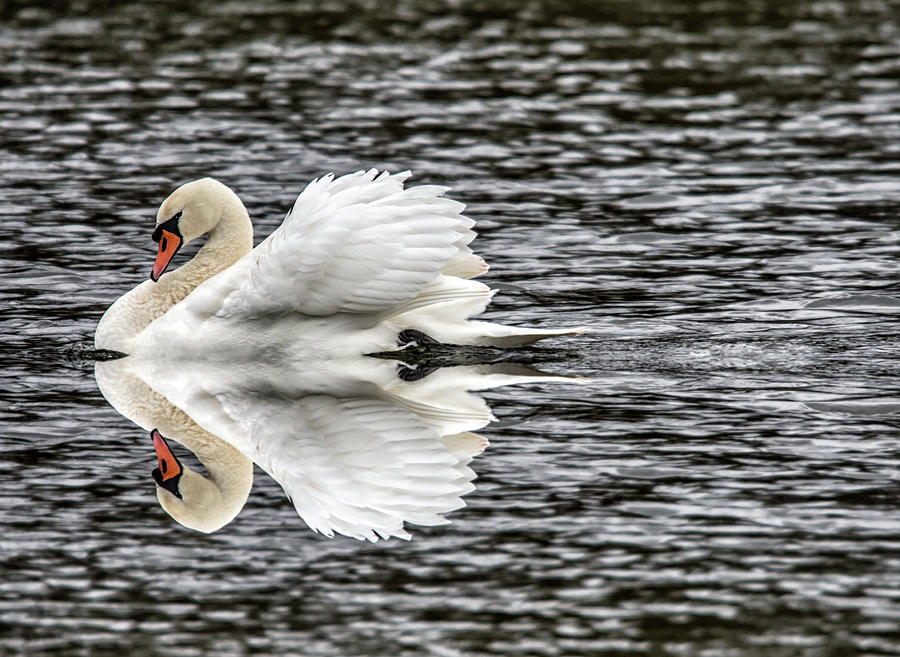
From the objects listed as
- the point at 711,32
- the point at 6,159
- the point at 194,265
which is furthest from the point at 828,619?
the point at 711,32

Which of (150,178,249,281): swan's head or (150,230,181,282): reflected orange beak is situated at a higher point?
(150,178,249,281): swan's head

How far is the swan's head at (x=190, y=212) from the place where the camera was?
13648 mm

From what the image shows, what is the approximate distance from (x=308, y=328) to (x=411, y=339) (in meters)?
0.75


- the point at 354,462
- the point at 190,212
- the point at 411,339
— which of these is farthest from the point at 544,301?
the point at 354,462

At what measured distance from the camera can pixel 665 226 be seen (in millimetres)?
16781

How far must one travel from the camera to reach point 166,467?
1054 centimetres

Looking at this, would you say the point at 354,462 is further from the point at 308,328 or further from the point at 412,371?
the point at 308,328

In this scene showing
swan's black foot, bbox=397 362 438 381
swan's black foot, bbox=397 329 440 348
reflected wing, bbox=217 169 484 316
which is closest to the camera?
reflected wing, bbox=217 169 484 316

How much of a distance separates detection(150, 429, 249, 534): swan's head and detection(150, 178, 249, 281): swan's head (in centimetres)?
362

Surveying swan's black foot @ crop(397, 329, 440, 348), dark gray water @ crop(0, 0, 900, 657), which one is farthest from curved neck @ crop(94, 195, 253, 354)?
swan's black foot @ crop(397, 329, 440, 348)

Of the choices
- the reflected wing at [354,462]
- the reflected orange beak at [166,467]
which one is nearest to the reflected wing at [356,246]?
the reflected wing at [354,462]

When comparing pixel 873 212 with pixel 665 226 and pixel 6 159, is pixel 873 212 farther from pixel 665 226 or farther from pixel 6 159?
pixel 6 159

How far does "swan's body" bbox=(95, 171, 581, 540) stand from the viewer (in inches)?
442

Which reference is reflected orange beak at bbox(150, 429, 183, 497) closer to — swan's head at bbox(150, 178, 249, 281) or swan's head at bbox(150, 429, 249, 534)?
swan's head at bbox(150, 429, 249, 534)
